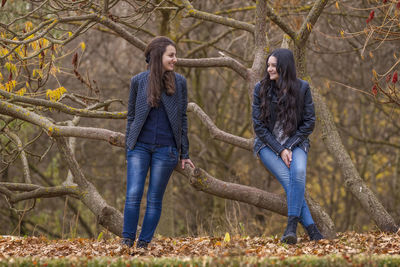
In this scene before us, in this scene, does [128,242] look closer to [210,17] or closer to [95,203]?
[95,203]

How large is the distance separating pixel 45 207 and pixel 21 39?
9427mm

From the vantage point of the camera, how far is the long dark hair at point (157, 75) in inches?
192

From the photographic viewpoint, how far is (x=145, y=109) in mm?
4883

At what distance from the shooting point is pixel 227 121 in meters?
15.0

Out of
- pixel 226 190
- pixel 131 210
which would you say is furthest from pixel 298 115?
pixel 131 210

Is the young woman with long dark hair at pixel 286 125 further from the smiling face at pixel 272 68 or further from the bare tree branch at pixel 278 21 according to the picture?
the bare tree branch at pixel 278 21

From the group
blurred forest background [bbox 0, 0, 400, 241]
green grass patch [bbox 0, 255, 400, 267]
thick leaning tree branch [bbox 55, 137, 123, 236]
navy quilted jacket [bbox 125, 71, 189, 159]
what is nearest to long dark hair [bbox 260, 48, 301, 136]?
navy quilted jacket [bbox 125, 71, 189, 159]

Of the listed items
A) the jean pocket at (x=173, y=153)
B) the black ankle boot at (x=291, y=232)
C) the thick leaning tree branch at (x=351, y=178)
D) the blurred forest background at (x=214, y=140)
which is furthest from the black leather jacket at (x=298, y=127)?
the blurred forest background at (x=214, y=140)

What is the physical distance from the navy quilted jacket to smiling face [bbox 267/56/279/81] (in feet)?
2.80

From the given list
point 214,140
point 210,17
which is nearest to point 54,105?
point 210,17

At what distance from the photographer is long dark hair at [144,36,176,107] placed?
4.87 meters

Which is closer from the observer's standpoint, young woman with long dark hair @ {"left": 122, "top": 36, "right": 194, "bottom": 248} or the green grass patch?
the green grass patch

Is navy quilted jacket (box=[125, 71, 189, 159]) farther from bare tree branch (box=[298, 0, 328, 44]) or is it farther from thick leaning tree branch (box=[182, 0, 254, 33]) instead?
bare tree branch (box=[298, 0, 328, 44])

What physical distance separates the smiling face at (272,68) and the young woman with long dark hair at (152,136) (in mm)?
963
